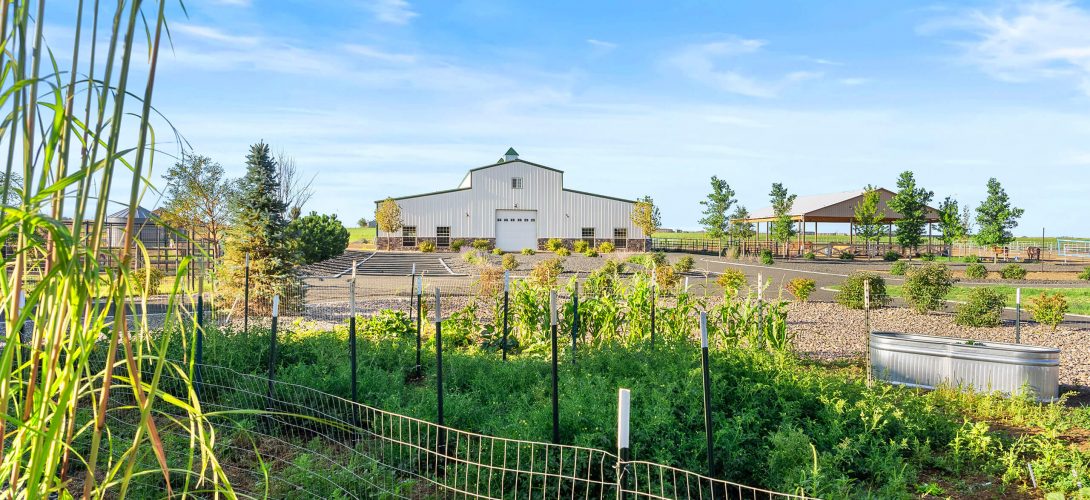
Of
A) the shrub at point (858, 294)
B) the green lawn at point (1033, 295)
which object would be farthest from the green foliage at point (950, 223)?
the shrub at point (858, 294)

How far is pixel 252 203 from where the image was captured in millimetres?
12383

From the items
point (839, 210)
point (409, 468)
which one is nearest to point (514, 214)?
point (839, 210)

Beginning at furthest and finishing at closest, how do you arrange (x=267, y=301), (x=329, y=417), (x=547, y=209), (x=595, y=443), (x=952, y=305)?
(x=547, y=209)
(x=952, y=305)
(x=267, y=301)
(x=329, y=417)
(x=595, y=443)

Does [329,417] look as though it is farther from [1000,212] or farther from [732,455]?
[1000,212]

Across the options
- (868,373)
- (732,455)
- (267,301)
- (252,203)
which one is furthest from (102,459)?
(252,203)

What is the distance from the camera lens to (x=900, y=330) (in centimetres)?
1060

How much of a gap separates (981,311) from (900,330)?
1323mm

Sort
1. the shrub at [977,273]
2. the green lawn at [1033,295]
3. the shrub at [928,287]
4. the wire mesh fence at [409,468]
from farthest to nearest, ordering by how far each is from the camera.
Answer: the shrub at [977,273] < the green lawn at [1033,295] < the shrub at [928,287] < the wire mesh fence at [409,468]

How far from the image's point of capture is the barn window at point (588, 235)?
37.6m

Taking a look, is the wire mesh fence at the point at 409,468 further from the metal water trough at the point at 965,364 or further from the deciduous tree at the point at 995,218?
the deciduous tree at the point at 995,218

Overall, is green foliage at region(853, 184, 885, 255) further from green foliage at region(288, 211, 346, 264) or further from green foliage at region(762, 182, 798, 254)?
green foliage at region(288, 211, 346, 264)

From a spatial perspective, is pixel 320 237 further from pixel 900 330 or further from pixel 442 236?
pixel 900 330

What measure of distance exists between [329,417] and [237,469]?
810 mm

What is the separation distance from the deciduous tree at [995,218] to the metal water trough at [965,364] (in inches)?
1276
